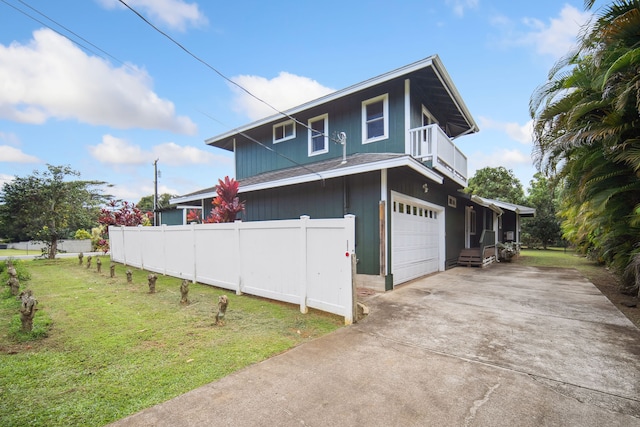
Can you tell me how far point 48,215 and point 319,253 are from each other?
1881 cm

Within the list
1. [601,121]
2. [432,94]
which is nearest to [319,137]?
[432,94]

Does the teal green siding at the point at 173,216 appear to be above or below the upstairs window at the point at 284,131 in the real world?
below

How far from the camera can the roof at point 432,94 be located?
7.23m

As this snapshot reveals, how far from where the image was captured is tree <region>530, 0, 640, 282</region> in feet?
14.1

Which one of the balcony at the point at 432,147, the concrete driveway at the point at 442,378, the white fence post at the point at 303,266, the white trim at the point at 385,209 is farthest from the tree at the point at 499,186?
the white fence post at the point at 303,266

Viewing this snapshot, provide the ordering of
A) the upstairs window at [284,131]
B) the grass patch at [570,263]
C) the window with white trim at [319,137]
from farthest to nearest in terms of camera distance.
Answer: the upstairs window at [284,131] → the grass patch at [570,263] → the window with white trim at [319,137]

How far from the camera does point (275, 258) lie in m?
5.45

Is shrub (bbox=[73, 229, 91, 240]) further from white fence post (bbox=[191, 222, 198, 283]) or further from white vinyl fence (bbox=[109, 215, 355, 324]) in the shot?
white fence post (bbox=[191, 222, 198, 283])

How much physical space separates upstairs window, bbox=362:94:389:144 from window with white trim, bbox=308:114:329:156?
1413mm

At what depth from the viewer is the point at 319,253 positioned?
4.65m

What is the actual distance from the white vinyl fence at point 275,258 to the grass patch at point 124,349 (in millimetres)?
353

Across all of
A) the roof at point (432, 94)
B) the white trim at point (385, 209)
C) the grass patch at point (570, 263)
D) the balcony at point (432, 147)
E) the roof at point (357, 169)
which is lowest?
the grass patch at point (570, 263)

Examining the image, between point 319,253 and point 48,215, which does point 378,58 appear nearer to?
point 319,253

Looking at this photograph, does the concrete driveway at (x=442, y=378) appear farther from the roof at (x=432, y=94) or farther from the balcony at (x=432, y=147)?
the roof at (x=432, y=94)
